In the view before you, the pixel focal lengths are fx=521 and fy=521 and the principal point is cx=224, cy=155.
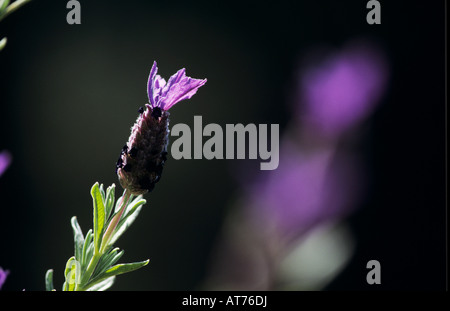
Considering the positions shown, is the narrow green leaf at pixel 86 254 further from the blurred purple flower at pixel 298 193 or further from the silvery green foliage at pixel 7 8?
the blurred purple flower at pixel 298 193

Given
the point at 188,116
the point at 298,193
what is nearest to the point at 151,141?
the point at 298,193

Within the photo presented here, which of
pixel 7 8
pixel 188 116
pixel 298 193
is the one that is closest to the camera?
pixel 7 8

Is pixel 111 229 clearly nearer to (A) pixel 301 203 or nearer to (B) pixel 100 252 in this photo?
(B) pixel 100 252

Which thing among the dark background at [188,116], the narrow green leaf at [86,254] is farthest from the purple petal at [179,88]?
the dark background at [188,116]

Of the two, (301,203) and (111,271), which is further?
(301,203)

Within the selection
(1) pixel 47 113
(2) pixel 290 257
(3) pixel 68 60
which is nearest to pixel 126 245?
(1) pixel 47 113
